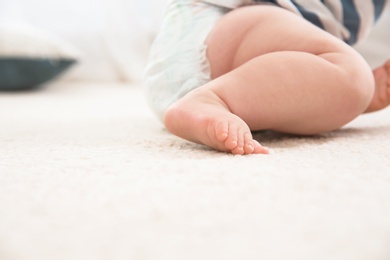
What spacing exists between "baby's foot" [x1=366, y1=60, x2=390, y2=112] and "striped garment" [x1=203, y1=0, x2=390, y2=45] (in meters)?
0.09

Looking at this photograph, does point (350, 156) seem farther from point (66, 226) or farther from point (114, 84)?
point (114, 84)

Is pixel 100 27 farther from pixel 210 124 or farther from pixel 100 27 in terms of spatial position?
pixel 210 124

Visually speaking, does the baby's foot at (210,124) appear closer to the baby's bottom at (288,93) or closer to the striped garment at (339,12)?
the baby's bottom at (288,93)

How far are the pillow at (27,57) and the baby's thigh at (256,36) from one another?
0.93 metres

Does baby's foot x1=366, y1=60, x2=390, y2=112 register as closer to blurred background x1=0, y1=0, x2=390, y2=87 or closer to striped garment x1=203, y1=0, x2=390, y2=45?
striped garment x1=203, y1=0, x2=390, y2=45

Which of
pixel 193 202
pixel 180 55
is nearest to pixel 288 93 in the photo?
pixel 180 55

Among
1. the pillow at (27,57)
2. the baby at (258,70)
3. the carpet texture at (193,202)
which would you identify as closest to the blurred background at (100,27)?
the pillow at (27,57)

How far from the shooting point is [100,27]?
1.96m

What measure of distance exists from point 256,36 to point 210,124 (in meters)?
0.21

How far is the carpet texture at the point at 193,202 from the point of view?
0.34 metres

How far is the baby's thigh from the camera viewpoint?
2.36 feet

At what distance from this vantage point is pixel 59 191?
0.43m

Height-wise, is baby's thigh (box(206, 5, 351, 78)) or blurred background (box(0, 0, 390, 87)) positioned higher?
baby's thigh (box(206, 5, 351, 78))

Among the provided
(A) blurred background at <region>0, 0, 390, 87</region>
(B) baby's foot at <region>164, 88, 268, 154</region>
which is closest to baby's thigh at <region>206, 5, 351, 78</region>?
(B) baby's foot at <region>164, 88, 268, 154</region>
